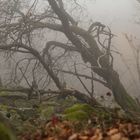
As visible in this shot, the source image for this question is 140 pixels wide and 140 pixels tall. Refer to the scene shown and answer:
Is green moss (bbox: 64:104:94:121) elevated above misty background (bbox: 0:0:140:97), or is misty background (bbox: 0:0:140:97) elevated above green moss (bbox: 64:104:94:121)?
misty background (bbox: 0:0:140:97)

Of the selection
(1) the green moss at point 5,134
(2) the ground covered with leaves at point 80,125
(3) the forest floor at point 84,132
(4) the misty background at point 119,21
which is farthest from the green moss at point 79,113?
(4) the misty background at point 119,21

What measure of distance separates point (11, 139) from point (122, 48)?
98.8 feet

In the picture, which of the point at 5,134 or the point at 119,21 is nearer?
the point at 5,134

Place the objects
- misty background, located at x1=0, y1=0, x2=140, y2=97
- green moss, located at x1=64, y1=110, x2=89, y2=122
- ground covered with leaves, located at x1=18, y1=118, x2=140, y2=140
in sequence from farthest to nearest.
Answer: misty background, located at x1=0, y1=0, x2=140, y2=97, green moss, located at x1=64, y1=110, x2=89, y2=122, ground covered with leaves, located at x1=18, y1=118, x2=140, y2=140

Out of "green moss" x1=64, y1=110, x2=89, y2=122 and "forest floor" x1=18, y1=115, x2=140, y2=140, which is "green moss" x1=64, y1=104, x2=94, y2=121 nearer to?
"green moss" x1=64, y1=110, x2=89, y2=122

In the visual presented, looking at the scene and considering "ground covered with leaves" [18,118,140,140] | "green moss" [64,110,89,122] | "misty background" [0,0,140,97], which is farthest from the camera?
"misty background" [0,0,140,97]

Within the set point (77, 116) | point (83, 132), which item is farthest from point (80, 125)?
point (83, 132)

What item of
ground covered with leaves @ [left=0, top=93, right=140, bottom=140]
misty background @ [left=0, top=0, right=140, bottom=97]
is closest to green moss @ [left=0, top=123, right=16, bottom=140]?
ground covered with leaves @ [left=0, top=93, right=140, bottom=140]

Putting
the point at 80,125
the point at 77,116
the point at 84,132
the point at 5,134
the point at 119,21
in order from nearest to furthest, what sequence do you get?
the point at 5,134, the point at 84,132, the point at 80,125, the point at 77,116, the point at 119,21

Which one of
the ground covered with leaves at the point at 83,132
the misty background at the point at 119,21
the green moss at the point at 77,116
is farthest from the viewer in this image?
the misty background at the point at 119,21

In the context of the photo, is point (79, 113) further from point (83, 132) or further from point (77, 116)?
point (83, 132)

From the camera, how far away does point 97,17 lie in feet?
135

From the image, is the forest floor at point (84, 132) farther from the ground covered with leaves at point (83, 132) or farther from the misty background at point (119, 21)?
the misty background at point (119, 21)

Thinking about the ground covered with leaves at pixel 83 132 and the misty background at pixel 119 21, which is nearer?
the ground covered with leaves at pixel 83 132
